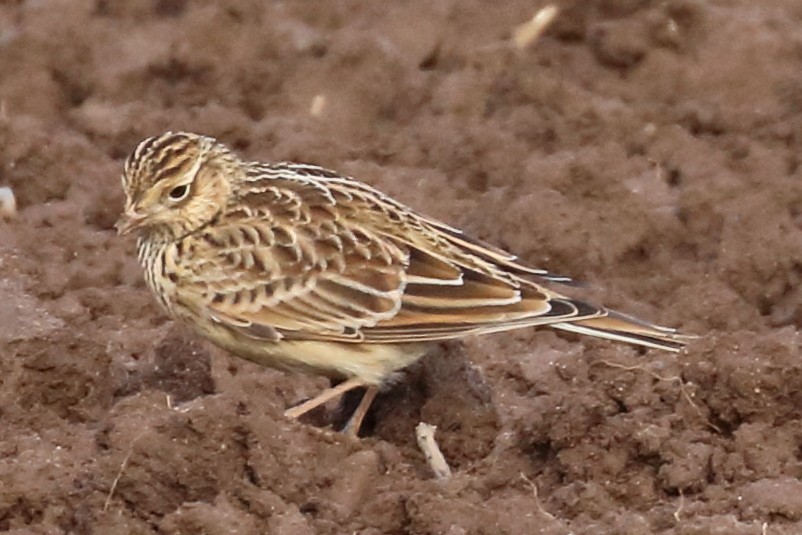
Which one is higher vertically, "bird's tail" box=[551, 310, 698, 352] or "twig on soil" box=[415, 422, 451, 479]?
"bird's tail" box=[551, 310, 698, 352]

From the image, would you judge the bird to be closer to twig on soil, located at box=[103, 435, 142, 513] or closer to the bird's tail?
the bird's tail

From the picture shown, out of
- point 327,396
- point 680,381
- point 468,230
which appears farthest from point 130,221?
point 468,230

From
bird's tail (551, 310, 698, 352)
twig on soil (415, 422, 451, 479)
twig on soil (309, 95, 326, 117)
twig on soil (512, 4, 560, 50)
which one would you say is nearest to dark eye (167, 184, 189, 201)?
twig on soil (415, 422, 451, 479)

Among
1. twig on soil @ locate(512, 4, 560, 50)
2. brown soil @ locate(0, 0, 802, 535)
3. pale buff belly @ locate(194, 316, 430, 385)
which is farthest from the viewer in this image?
twig on soil @ locate(512, 4, 560, 50)

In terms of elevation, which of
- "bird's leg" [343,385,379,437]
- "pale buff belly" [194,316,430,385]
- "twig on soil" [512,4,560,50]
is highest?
"pale buff belly" [194,316,430,385]

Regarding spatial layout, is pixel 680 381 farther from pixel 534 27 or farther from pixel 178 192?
pixel 534 27

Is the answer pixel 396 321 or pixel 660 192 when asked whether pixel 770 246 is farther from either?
pixel 396 321

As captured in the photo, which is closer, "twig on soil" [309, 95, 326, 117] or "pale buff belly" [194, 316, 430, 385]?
"pale buff belly" [194, 316, 430, 385]
